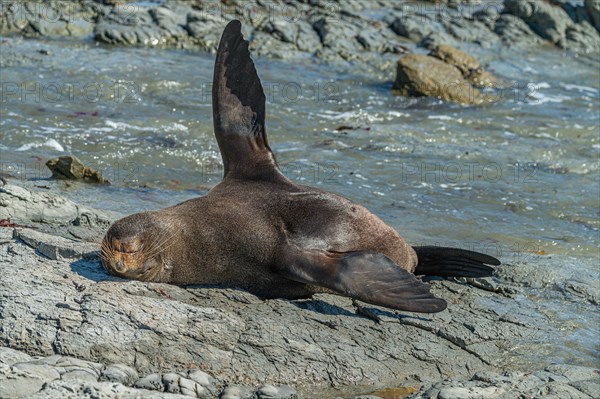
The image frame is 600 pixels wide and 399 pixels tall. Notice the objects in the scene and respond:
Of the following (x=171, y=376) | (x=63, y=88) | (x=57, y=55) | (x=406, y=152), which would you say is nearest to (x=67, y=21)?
(x=57, y=55)

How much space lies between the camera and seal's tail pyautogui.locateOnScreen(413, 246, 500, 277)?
6.78 m

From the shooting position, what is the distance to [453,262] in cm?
684

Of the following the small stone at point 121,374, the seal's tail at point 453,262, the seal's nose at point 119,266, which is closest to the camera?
the small stone at point 121,374

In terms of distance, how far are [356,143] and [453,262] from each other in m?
5.47

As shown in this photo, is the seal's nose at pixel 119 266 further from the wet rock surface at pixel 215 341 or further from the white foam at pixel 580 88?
the white foam at pixel 580 88

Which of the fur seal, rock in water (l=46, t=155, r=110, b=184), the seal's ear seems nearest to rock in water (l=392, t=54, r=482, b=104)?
rock in water (l=46, t=155, r=110, b=184)

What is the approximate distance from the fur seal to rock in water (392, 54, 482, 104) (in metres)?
8.30

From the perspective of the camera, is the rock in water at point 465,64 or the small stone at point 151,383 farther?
the rock in water at point 465,64

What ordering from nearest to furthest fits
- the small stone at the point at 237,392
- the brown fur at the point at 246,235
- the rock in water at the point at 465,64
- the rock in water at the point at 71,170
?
the small stone at the point at 237,392 < the brown fur at the point at 246,235 < the rock in water at the point at 71,170 < the rock in water at the point at 465,64

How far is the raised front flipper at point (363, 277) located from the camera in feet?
18.9

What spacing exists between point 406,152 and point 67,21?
7.14 m

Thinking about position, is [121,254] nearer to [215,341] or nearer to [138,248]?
[138,248]

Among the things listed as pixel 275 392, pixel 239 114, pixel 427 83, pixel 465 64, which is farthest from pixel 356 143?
pixel 275 392

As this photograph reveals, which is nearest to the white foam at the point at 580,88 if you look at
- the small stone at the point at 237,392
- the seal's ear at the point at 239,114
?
the seal's ear at the point at 239,114
